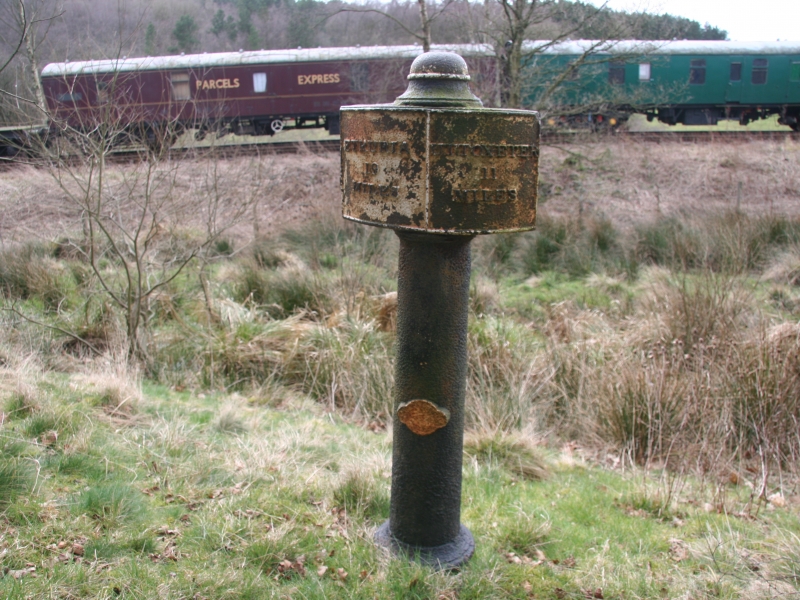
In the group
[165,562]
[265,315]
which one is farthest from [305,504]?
[265,315]

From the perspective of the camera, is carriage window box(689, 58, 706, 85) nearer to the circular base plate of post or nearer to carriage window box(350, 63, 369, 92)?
carriage window box(350, 63, 369, 92)

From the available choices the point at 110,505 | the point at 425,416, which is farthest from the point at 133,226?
the point at 425,416

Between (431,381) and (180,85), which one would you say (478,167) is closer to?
(431,381)

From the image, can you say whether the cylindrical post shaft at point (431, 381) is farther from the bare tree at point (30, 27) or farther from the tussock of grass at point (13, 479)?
the bare tree at point (30, 27)

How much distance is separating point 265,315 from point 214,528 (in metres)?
5.13

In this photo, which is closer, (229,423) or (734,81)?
(229,423)

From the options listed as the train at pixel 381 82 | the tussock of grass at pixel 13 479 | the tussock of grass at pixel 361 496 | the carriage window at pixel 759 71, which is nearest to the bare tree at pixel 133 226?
the tussock of grass at pixel 13 479

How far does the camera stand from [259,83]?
20.3 meters

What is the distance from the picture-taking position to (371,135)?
2342mm

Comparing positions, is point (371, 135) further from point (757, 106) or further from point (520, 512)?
point (757, 106)

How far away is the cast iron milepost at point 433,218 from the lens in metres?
2.23

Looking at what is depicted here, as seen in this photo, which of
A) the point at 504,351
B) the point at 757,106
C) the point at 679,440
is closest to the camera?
the point at 679,440

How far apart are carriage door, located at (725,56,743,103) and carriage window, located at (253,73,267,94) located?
46.7ft

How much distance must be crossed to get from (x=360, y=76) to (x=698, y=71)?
10.5 metres
